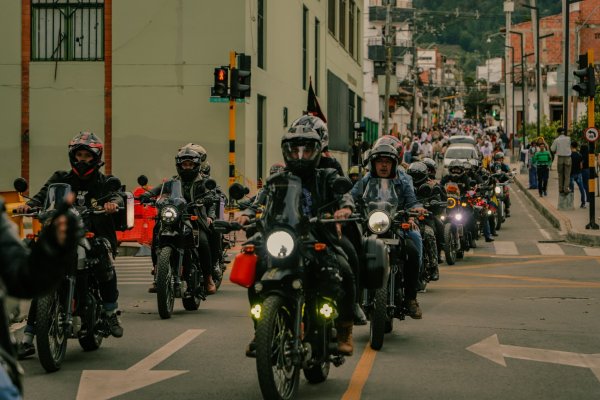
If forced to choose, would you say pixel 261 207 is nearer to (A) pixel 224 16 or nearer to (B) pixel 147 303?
(B) pixel 147 303

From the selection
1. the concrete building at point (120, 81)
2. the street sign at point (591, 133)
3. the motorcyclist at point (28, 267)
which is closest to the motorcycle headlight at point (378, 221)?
the motorcyclist at point (28, 267)

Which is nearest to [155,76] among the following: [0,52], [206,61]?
[206,61]

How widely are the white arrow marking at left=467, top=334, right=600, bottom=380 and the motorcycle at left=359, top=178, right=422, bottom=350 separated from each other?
0.90 meters

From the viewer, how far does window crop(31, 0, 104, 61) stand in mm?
29422

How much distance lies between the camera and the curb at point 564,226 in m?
23.5

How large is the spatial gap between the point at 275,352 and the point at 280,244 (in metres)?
0.71

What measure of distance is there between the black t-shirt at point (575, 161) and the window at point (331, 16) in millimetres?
17246

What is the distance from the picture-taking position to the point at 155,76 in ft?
→ 96.7

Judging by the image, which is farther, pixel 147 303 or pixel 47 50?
pixel 47 50

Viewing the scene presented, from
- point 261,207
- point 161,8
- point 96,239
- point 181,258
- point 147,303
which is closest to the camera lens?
point 261,207

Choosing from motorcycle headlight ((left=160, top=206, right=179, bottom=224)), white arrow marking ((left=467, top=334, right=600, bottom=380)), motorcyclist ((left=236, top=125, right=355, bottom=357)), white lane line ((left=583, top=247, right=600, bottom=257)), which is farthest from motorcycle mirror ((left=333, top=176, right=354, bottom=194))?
white lane line ((left=583, top=247, right=600, bottom=257))

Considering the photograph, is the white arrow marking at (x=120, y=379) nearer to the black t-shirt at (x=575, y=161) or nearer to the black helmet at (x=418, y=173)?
the black helmet at (x=418, y=173)

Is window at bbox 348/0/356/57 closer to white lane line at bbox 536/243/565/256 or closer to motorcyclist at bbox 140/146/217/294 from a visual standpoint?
white lane line at bbox 536/243/565/256

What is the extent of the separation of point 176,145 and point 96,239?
66.0 ft
